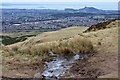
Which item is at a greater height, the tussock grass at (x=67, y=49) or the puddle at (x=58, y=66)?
the tussock grass at (x=67, y=49)

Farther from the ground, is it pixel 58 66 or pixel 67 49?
pixel 67 49

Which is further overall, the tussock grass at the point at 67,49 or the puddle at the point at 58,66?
the tussock grass at the point at 67,49

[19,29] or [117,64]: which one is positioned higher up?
[117,64]

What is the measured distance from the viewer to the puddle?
12200 millimetres

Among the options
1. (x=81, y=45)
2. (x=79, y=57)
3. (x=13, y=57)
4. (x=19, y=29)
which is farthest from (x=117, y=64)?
(x=19, y=29)

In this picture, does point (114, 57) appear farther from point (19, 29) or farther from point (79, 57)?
point (19, 29)

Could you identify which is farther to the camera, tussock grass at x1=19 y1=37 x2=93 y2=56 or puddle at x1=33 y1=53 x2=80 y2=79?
tussock grass at x1=19 y1=37 x2=93 y2=56

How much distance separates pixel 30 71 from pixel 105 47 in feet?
14.1

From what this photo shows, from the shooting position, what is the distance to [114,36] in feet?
59.6

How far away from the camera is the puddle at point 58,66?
12200mm

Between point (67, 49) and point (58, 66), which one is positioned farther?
point (67, 49)

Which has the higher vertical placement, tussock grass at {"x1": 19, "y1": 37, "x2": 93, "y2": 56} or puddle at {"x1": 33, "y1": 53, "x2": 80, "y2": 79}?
tussock grass at {"x1": 19, "y1": 37, "x2": 93, "y2": 56}

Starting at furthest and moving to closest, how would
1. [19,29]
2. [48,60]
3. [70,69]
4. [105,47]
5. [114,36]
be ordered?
[19,29] < [114,36] < [105,47] < [48,60] < [70,69]

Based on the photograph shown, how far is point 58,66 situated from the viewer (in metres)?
13.4
